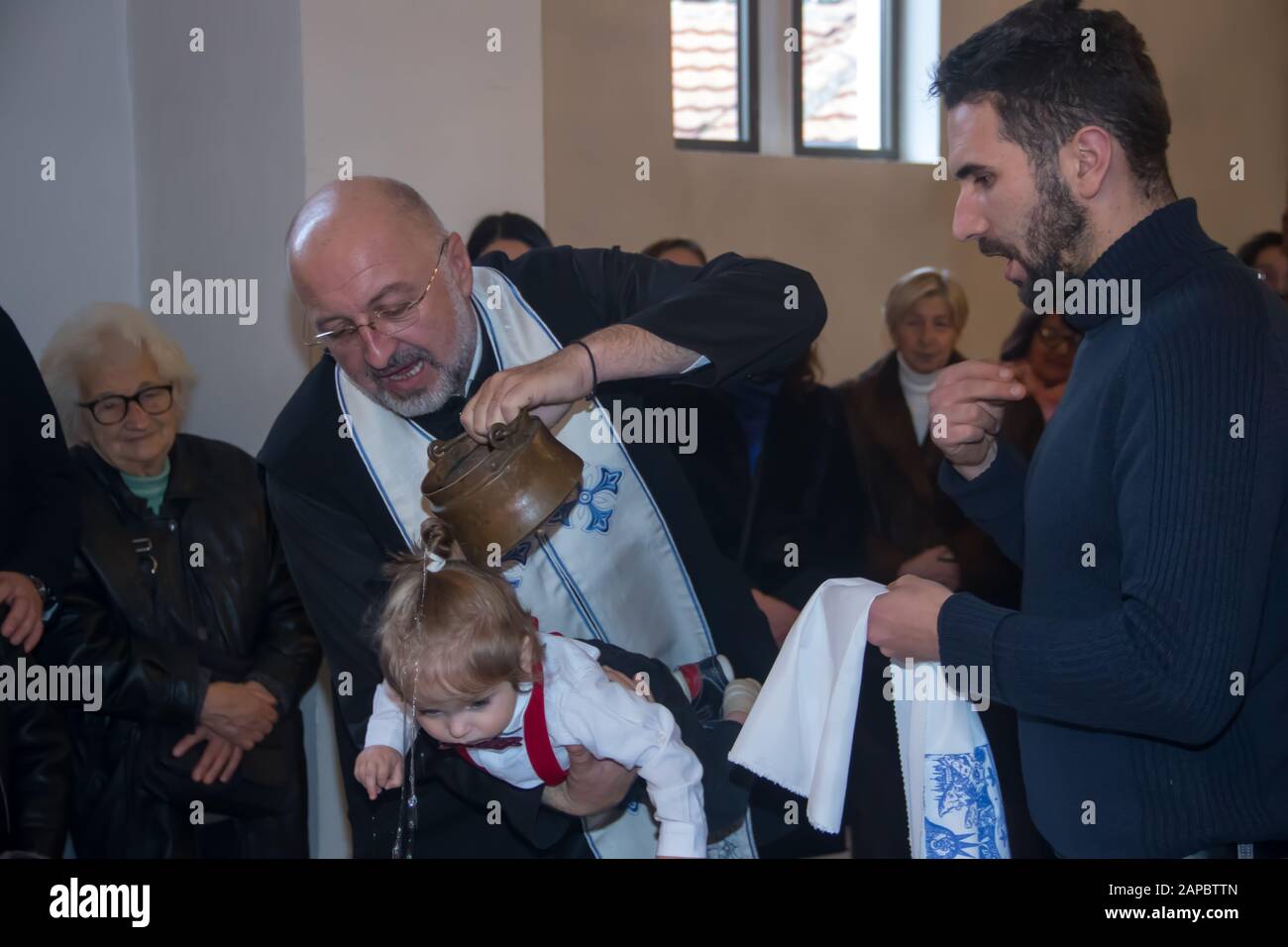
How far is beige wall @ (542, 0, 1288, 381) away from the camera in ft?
16.0

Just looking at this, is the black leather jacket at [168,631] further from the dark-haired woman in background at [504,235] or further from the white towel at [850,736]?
the white towel at [850,736]

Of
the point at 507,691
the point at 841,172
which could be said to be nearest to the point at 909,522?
the point at 507,691

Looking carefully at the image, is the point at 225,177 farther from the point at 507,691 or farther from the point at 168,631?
the point at 507,691

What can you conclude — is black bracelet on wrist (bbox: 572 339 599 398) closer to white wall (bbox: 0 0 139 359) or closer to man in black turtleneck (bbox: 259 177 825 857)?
man in black turtleneck (bbox: 259 177 825 857)

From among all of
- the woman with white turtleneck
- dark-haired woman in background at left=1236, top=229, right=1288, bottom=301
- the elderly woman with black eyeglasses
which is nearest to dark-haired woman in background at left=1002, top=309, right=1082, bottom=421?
the woman with white turtleneck

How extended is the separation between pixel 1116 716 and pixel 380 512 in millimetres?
1162

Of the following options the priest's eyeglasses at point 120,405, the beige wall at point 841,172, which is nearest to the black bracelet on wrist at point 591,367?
the priest's eyeglasses at point 120,405

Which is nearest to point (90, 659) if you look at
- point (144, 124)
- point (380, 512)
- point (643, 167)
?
point (380, 512)

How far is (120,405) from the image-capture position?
2850 mm

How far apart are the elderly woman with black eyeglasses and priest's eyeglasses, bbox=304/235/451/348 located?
1.10m

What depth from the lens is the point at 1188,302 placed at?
1.37 m

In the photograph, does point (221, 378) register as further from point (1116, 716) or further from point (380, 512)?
point (1116, 716)

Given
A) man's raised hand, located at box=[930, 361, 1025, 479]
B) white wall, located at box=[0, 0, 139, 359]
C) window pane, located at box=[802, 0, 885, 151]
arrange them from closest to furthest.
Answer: man's raised hand, located at box=[930, 361, 1025, 479] → white wall, located at box=[0, 0, 139, 359] → window pane, located at box=[802, 0, 885, 151]
